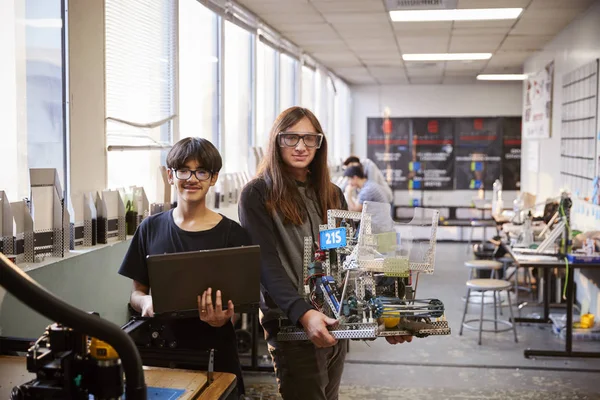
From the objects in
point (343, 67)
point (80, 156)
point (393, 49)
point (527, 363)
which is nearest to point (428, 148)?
point (343, 67)

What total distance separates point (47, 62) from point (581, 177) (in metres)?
5.36

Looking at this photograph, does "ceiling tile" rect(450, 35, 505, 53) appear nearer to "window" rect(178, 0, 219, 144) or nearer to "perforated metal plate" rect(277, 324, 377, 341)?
"window" rect(178, 0, 219, 144)

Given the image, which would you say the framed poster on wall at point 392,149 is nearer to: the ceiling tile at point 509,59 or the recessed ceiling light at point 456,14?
the ceiling tile at point 509,59

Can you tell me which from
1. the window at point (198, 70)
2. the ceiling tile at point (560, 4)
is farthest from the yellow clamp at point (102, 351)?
the ceiling tile at point (560, 4)

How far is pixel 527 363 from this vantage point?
5551mm

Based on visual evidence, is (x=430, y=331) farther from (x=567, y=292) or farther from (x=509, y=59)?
(x=509, y=59)

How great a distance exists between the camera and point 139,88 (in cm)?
443

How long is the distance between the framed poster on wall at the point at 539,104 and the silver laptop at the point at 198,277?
770 cm

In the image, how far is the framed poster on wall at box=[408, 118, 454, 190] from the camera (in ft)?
47.8

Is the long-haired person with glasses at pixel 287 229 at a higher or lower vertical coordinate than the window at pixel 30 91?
lower

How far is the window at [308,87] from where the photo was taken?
10.3m

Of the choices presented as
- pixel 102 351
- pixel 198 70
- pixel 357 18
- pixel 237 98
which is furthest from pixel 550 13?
pixel 102 351

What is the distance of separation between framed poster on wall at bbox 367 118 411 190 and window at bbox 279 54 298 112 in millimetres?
5698

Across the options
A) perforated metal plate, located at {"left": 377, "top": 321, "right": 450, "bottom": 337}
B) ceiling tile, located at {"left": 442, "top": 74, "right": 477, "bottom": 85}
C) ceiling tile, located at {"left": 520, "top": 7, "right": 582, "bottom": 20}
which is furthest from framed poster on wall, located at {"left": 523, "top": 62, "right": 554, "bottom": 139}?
perforated metal plate, located at {"left": 377, "top": 321, "right": 450, "bottom": 337}
